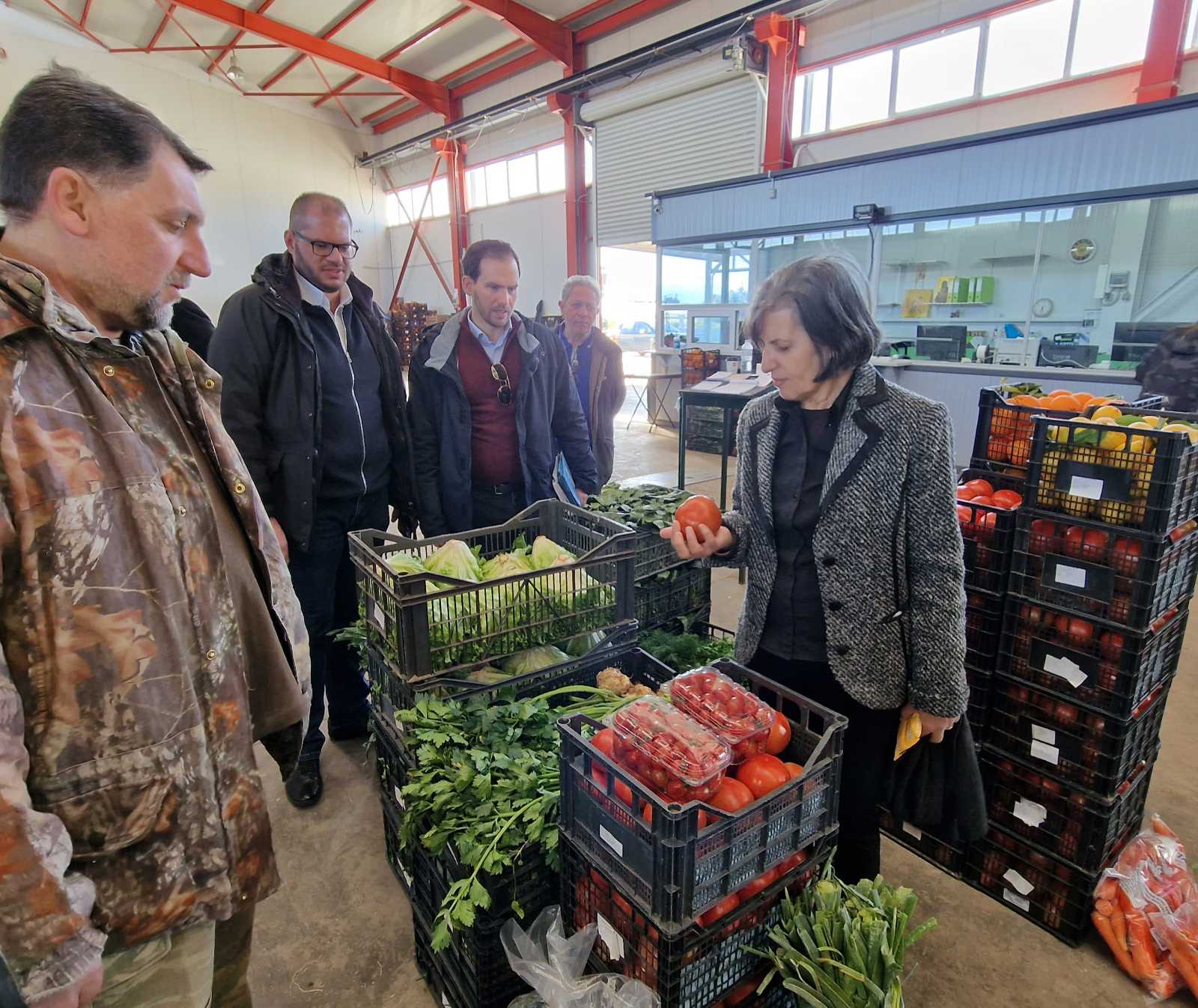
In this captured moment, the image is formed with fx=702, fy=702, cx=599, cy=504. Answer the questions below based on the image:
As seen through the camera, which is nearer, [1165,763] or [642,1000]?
[642,1000]

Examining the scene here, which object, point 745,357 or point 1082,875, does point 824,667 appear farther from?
point 745,357

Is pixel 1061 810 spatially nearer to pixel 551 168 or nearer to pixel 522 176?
pixel 551 168

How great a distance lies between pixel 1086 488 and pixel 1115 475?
0.24ft

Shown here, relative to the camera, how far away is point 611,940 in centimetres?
118

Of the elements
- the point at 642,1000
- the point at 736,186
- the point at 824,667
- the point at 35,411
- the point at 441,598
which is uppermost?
the point at 736,186

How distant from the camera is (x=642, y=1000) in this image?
3.57 ft

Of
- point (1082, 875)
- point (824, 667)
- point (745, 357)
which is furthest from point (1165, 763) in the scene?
point (745, 357)

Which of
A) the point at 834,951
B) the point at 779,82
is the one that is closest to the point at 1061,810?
the point at 834,951

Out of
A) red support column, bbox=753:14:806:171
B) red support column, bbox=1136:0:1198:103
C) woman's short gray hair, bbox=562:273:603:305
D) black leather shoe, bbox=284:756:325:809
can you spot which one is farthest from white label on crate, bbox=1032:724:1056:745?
red support column, bbox=753:14:806:171

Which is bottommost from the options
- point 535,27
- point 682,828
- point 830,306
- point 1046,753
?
point 1046,753

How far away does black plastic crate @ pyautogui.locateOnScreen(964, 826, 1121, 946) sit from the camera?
1890 millimetres

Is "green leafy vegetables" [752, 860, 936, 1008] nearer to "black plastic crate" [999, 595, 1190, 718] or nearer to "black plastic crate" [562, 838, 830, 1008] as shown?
"black plastic crate" [562, 838, 830, 1008]

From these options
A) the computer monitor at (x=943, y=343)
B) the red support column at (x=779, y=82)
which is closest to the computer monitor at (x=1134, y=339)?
the computer monitor at (x=943, y=343)

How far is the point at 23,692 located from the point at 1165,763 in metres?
3.41
